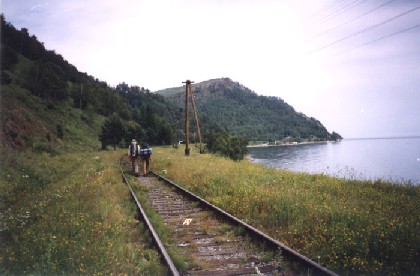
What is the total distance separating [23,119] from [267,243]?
57.1 meters

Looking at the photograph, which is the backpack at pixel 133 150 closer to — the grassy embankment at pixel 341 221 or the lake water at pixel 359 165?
the grassy embankment at pixel 341 221

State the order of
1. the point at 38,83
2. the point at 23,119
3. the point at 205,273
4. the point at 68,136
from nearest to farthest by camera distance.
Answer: the point at 205,273 → the point at 23,119 → the point at 68,136 → the point at 38,83

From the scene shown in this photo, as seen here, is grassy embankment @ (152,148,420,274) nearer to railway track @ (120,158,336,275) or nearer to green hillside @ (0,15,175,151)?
railway track @ (120,158,336,275)

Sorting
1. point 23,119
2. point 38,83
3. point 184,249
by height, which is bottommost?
point 184,249

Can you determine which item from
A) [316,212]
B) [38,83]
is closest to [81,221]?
[316,212]

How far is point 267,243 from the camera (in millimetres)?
5852

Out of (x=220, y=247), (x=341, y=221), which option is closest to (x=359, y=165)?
(x=341, y=221)

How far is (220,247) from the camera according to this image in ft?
19.7

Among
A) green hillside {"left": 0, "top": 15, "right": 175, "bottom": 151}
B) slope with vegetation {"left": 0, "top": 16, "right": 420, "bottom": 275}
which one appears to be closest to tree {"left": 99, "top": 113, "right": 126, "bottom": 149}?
green hillside {"left": 0, "top": 15, "right": 175, "bottom": 151}

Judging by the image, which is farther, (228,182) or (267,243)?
(228,182)

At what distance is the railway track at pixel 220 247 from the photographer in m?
4.85

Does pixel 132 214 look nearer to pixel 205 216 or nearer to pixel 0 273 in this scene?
pixel 205 216

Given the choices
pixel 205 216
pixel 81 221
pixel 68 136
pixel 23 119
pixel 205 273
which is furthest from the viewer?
pixel 68 136

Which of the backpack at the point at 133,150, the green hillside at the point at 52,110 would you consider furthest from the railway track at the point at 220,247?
the green hillside at the point at 52,110
